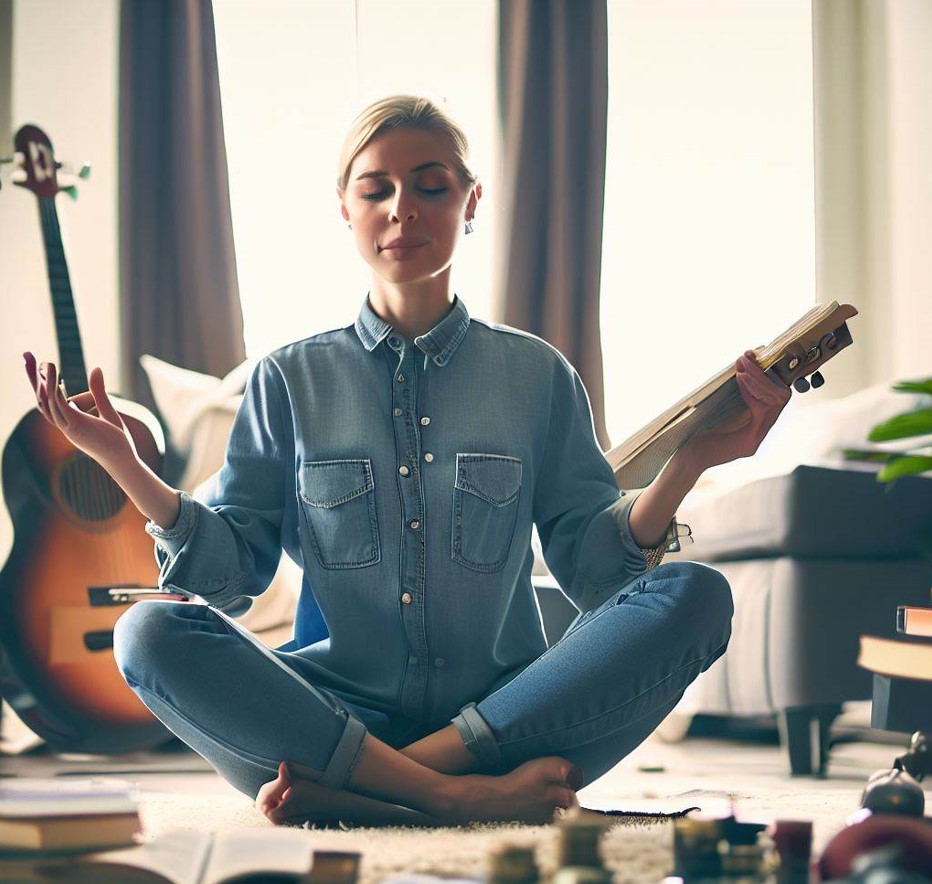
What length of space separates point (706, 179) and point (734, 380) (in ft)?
6.44

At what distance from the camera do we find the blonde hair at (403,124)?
4.34ft

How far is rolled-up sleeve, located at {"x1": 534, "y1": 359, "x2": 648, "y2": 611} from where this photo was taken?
1.30 meters

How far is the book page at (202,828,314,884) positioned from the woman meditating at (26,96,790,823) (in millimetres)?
63

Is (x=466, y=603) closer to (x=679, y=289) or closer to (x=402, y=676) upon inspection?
(x=402, y=676)

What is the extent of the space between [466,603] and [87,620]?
98 cm

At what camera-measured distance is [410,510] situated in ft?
4.26

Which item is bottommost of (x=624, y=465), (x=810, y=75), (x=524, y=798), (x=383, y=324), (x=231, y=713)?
(x=524, y=798)

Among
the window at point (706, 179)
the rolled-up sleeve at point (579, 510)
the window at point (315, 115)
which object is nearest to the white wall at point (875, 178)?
the window at point (706, 179)

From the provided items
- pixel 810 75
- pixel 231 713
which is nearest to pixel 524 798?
pixel 231 713

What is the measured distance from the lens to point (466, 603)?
1298 mm

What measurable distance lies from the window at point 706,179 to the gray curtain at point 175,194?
986 mm

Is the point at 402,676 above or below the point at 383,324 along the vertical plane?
below

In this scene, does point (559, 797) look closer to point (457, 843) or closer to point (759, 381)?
point (457, 843)

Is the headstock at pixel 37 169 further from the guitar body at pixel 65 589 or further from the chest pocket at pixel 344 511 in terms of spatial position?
the chest pocket at pixel 344 511
